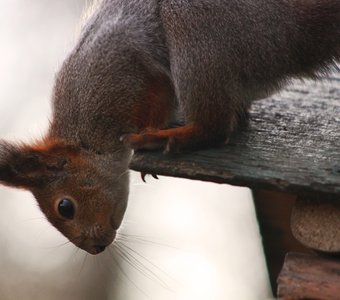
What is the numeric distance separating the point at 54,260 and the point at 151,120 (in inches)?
176

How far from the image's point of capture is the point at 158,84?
390 centimetres

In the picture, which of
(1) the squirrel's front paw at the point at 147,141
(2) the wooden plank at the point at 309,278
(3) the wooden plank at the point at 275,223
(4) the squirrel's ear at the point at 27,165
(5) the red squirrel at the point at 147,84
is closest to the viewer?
(2) the wooden plank at the point at 309,278

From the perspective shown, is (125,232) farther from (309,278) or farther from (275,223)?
(309,278)

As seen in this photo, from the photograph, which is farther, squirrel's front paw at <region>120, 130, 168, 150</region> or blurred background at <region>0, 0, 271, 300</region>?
blurred background at <region>0, 0, 271, 300</region>

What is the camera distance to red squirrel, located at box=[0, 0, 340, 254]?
354cm

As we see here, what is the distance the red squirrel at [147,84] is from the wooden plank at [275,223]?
61 cm

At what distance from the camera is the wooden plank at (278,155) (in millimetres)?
3070

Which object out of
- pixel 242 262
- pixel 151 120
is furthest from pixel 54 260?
pixel 151 120

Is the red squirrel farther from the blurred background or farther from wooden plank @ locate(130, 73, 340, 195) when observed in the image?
the blurred background

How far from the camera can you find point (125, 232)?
741 centimetres

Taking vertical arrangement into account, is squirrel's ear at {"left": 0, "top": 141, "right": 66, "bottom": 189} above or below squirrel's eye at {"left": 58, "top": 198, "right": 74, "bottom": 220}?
above

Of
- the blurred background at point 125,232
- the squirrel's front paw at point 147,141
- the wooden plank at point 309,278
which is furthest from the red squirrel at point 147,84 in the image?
the blurred background at point 125,232

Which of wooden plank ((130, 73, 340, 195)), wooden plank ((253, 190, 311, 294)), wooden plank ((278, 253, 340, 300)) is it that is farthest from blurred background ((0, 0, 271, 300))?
wooden plank ((278, 253, 340, 300))

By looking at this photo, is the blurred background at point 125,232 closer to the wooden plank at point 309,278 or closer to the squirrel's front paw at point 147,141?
the squirrel's front paw at point 147,141
